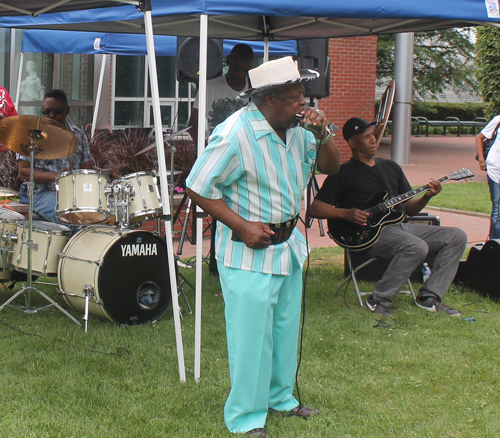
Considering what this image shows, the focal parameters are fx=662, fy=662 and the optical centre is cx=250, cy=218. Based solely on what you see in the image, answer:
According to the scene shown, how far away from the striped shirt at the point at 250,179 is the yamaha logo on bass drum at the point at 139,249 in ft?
6.64

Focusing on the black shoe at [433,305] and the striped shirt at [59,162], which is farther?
the striped shirt at [59,162]

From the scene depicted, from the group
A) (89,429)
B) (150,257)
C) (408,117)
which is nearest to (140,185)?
(150,257)

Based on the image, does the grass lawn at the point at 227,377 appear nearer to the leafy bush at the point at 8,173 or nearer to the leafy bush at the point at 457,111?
the leafy bush at the point at 8,173

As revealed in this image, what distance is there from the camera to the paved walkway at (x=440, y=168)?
8.79 meters

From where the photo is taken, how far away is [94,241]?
5180 mm

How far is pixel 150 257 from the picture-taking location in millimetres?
5336

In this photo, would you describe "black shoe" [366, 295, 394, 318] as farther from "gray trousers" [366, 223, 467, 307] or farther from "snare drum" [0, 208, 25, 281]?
"snare drum" [0, 208, 25, 281]

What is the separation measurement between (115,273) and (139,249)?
0.88ft

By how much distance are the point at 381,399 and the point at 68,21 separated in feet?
12.2

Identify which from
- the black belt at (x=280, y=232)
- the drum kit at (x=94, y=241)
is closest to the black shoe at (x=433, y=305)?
the drum kit at (x=94, y=241)

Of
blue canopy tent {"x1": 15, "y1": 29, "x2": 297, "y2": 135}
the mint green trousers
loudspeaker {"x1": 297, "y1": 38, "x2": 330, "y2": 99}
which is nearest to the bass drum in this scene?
the mint green trousers

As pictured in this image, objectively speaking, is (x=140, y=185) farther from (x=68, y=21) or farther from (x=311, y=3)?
(x=311, y=3)

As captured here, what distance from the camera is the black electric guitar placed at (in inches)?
217

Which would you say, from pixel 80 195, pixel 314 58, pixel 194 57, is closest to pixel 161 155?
pixel 80 195
